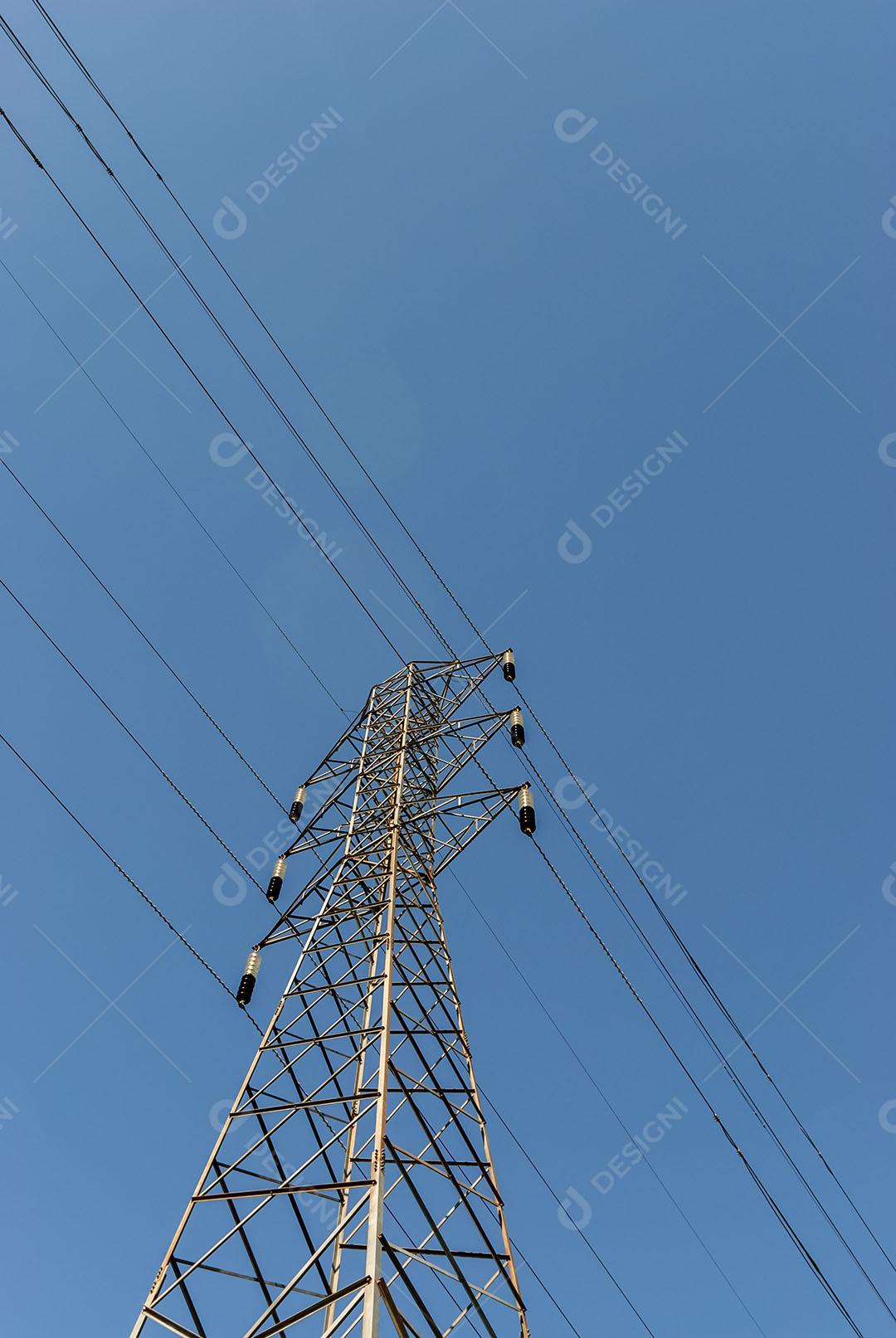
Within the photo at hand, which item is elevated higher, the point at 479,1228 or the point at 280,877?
the point at 280,877

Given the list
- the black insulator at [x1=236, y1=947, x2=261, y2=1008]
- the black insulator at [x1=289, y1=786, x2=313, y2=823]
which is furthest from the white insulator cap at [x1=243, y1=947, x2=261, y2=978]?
the black insulator at [x1=289, y1=786, x2=313, y2=823]

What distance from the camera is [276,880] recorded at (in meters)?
12.1

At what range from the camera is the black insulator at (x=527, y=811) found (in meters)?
11.1

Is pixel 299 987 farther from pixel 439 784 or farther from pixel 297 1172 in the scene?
pixel 439 784

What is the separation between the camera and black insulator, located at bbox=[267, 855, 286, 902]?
39.2 ft

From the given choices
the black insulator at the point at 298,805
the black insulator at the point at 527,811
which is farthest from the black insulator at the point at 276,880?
the black insulator at the point at 527,811

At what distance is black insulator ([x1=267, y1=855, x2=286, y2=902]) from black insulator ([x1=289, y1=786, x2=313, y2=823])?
61.1 inches

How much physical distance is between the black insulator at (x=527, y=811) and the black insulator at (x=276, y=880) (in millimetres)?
3916

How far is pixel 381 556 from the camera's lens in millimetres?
16906

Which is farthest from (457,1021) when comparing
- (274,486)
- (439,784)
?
(274,486)

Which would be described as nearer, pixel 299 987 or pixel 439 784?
pixel 299 987

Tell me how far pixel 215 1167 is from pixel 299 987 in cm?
217

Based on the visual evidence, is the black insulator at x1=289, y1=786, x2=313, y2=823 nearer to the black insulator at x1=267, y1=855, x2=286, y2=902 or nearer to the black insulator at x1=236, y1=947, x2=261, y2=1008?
the black insulator at x1=267, y1=855, x2=286, y2=902

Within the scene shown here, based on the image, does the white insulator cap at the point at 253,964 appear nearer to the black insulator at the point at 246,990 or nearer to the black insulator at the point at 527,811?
the black insulator at the point at 246,990
